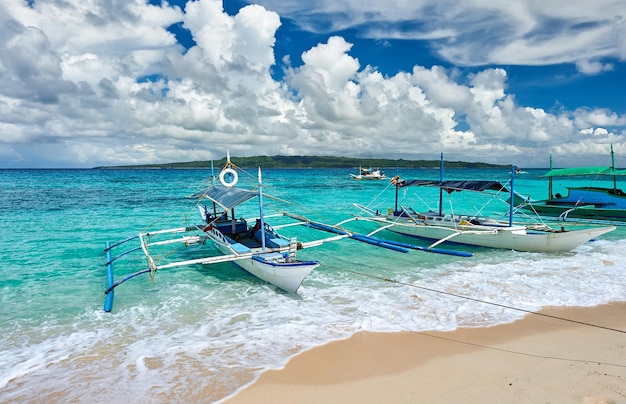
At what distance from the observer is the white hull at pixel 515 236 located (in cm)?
1573

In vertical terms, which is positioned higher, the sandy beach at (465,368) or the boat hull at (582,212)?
the boat hull at (582,212)

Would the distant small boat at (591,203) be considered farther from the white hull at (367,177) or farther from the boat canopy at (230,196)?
the white hull at (367,177)

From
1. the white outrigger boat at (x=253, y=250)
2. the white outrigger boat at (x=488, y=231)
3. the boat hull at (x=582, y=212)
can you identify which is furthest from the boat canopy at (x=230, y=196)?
the boat hull at (x=582, y=212)

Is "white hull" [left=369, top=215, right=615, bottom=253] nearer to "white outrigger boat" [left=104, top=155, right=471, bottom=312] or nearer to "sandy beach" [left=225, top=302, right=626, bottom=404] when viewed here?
"white outrigger boat" [left=104, top=155, right=471, bottom=312]

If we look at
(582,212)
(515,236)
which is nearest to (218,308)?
(515,236)

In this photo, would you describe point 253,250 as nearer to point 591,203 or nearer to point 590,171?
point 591,203

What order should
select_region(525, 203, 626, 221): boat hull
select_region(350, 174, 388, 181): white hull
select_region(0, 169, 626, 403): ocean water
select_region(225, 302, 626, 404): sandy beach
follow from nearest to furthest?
select_region(225, 302, 626, 404): sandy beach < select_region(0, 169, 626, 403): ocean water < select_region(525, 203, 626, 221): boat hull < select_region(350, 174, 388, 181): white hull

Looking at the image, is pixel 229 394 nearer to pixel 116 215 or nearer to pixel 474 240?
pixel 474 240

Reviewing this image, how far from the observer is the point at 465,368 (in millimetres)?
7098

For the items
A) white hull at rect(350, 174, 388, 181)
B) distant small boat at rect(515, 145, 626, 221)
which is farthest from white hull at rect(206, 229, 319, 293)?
white hull at rect(350, 174, 388, 181)

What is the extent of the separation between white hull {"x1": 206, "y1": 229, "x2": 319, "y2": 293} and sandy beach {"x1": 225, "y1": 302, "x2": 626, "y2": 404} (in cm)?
293

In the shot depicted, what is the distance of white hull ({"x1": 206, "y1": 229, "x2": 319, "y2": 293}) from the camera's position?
10.9m

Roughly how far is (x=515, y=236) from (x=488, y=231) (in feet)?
3.78

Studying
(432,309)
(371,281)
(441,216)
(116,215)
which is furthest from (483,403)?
(116,215)
